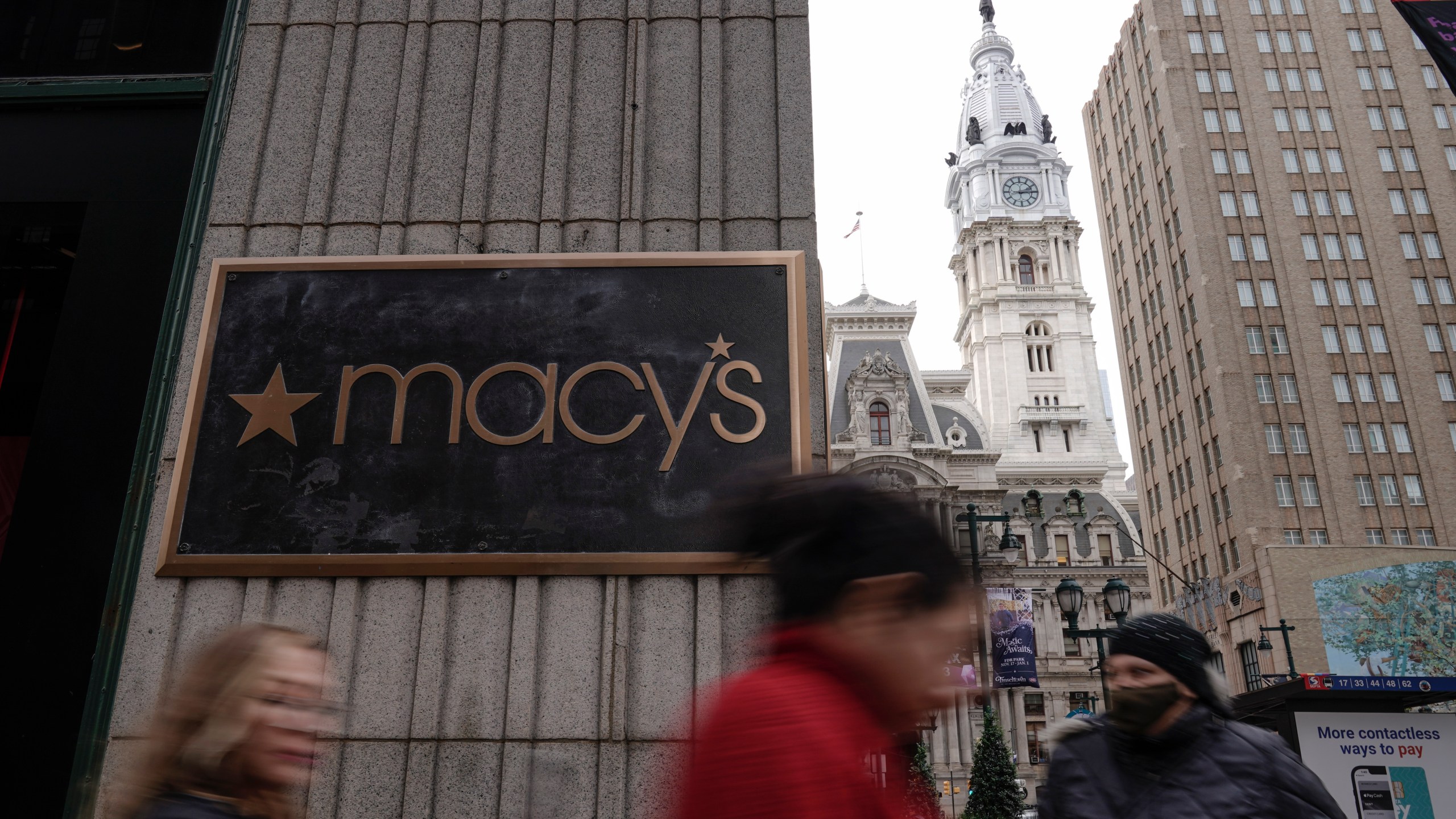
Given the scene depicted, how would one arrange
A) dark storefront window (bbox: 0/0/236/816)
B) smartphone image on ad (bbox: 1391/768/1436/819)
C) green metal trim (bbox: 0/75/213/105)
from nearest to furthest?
dark storefront window (bbox: 0/0/236/816)
green metal trim (bbox: 0/75/213/105)
smartphone image on ad (bbox: 1391/768/1436/819)

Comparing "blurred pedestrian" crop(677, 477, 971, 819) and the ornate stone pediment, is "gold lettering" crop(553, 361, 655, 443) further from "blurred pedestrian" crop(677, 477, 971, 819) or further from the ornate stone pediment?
the ornate stone pediment

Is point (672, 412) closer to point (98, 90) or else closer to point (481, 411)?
point (481, 411)

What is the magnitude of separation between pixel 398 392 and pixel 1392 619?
170 feet

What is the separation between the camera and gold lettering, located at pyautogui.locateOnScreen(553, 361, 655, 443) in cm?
454

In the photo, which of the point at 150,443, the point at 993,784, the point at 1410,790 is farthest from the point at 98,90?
the point at 993,784

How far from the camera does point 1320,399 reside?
53156 mm

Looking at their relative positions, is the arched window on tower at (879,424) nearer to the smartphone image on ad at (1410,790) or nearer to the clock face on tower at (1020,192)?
the smartphone image on ad at (1410,790)

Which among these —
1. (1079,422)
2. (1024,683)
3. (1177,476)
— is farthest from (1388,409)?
(1024,683)

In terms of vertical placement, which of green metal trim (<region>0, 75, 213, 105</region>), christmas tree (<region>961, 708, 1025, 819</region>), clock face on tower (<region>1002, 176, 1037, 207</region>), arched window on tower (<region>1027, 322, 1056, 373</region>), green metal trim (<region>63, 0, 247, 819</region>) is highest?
clock face on tower (<region>1002, 176, 1037, 207</region>)

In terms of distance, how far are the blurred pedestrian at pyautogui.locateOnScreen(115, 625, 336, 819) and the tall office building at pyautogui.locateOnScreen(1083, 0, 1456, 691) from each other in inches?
1963

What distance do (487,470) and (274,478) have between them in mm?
979

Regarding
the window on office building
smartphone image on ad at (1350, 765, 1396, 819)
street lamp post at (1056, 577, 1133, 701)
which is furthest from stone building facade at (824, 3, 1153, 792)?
smartphone image on ad at (1350, 765, 1396, 819)

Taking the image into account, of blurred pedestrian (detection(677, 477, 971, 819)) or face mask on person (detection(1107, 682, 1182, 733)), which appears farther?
face mask on person (detection(1107, 682, 1182, 733))

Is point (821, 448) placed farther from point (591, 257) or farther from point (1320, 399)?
point (1320, 399)
